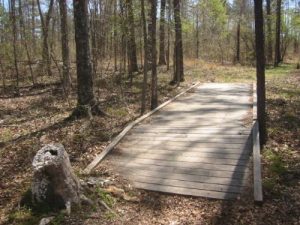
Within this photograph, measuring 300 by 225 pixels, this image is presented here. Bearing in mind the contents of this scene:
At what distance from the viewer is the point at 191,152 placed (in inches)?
279

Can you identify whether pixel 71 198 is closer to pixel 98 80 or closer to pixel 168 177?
pixel 168 177

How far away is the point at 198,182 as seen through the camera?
5.94 metres

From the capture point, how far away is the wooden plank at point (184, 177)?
19.3 ft

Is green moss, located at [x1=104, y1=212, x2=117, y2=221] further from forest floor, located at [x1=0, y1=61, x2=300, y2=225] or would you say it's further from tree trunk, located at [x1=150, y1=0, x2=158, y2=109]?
tree trunk, located at [x1=150, y1=0, x2=158, y2=109]

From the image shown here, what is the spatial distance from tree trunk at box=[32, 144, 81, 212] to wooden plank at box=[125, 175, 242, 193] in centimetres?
142

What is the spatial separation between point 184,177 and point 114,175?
118cm

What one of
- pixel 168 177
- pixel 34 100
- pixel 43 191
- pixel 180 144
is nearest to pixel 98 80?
pixel 34 100

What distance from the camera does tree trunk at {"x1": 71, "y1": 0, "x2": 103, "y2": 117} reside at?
29.5 ft

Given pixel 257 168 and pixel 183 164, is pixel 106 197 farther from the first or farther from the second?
pixel 257 168

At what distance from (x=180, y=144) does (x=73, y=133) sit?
2.46 m

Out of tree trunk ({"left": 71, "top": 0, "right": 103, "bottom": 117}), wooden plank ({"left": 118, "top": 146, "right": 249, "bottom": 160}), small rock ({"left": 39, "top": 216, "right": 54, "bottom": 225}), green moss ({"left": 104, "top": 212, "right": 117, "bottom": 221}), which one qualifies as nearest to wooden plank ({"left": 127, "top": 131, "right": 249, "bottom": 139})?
wooden plank ({"left": 118, "top": 146, "right": 249, "bottom": 160})

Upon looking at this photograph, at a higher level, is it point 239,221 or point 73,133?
point 73,133

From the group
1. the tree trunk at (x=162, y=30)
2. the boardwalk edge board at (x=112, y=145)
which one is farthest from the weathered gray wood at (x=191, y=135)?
the tree trunk at (x=162, y=30)

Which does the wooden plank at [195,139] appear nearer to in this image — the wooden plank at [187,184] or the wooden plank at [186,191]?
the wooden plank at [187,184]
